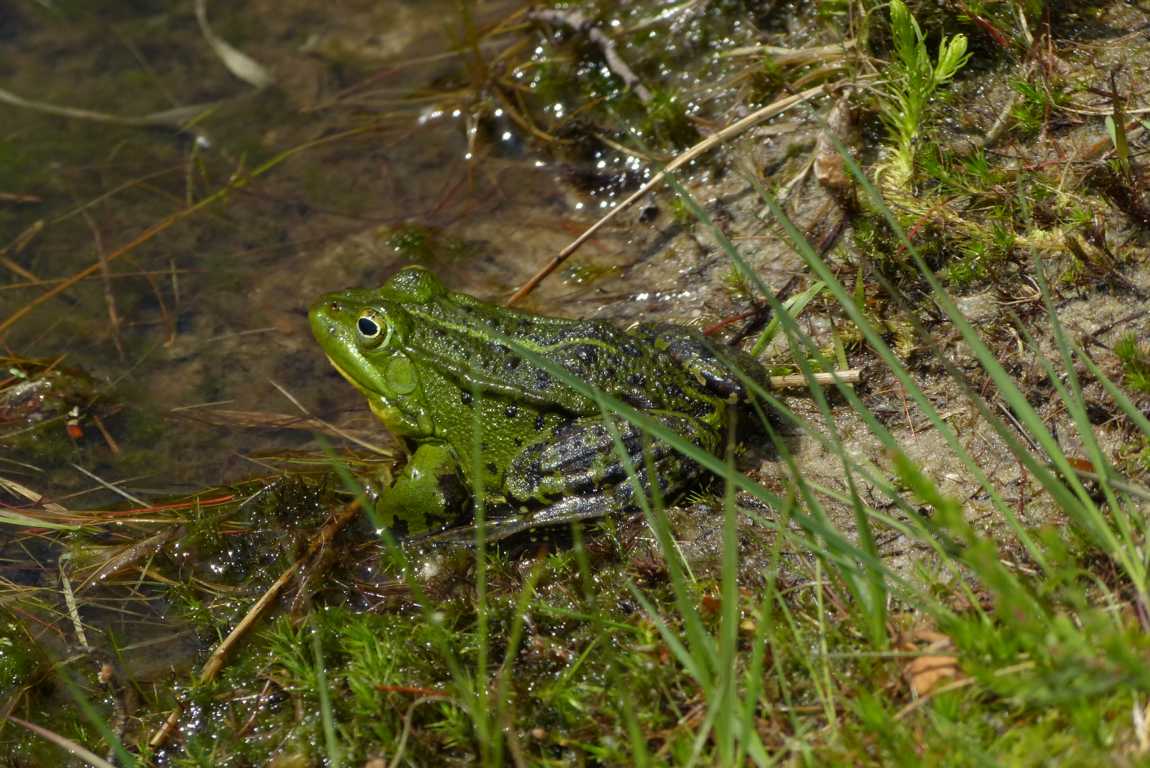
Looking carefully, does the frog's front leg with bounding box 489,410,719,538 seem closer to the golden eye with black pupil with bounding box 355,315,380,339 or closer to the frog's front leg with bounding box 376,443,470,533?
the frog's front leg with bounding box 376,443,470,533

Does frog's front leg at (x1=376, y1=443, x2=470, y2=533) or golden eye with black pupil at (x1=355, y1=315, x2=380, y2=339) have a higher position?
golden eye with black pupil at (x1=355, y1=315, x2=380, y2=339)

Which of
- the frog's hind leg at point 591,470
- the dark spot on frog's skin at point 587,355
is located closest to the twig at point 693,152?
the dark spot on frog's skin at point 587,355

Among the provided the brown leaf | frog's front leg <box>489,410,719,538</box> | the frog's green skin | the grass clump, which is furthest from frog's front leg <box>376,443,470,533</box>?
the grass clump

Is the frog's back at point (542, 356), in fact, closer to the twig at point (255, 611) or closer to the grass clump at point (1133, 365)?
the twig at point (255, 611)

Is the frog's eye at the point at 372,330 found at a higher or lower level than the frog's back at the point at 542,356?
higher

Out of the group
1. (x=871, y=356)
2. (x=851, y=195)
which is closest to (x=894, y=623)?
(x=871, y=356)

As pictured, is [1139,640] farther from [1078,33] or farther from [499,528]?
[1078,33]

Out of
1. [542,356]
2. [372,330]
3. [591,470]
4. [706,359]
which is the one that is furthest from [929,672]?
[372,330]
